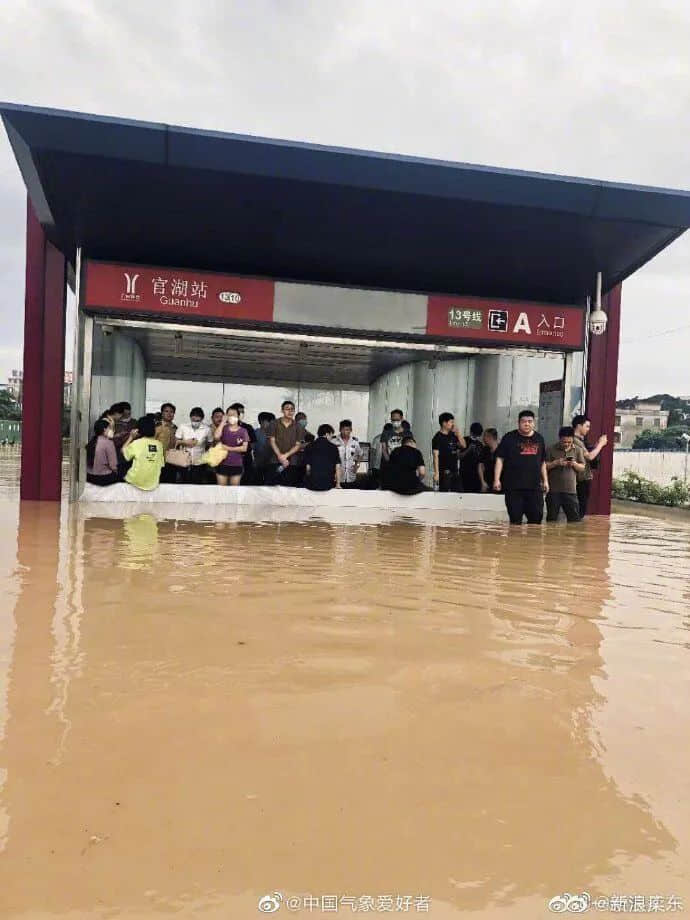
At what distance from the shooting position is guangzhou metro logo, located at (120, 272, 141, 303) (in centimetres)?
1082

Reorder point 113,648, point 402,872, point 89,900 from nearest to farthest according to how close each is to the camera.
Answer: point 89,900 → point 402,872 → point 113,648

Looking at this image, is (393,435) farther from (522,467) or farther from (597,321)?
(522,467)

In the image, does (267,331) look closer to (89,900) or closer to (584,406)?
(584,406)

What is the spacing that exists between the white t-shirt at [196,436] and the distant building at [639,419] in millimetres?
59140

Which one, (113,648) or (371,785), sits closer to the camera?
(371,785)

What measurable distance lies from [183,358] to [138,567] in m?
9.80

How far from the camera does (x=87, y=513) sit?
962 cm

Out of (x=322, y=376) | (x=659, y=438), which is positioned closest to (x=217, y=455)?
(x=322, y=376)

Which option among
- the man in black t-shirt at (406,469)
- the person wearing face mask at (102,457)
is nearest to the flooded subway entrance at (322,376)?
the person wearing face mask at (102,457)

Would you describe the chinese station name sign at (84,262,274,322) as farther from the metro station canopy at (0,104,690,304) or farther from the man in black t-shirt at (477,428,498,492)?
the man in black t-shirt at (477,428,498,492)

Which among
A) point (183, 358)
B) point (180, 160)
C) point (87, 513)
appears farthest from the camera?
point (183, 358)

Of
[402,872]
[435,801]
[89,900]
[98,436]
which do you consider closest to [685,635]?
[435,801]

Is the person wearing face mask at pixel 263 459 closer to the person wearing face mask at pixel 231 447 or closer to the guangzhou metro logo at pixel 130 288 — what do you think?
the person wearing face mask at pixel 231 447

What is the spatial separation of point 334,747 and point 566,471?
816 cm
